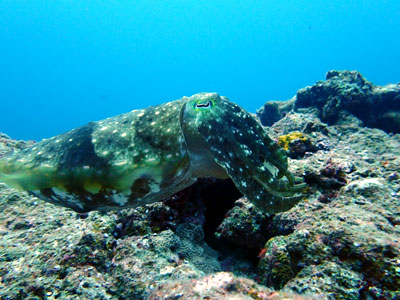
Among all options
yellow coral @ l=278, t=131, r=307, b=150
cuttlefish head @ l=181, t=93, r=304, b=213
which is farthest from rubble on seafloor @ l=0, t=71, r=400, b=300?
yellow coral @ l=278, t=131, r=307, b=150

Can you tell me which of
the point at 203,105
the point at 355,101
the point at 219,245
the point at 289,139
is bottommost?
the point at 219,245

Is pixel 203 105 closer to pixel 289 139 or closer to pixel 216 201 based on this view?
pixel 216 201

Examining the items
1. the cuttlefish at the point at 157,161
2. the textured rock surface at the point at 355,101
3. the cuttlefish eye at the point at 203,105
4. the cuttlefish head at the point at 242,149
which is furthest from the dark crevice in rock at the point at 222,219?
the textured rock surface at the point at 355,101

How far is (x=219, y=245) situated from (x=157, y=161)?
8.92ft

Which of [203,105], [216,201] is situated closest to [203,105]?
[203,105]

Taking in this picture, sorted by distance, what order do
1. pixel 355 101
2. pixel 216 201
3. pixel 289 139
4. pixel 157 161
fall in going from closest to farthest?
pixel 157 161 < pixel 216 201 < pixel 289 139 < pixel 355 101

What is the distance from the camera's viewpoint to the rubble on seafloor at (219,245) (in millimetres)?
2611

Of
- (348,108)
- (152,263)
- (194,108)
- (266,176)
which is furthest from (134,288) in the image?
(348,108)

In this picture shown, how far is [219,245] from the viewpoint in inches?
196

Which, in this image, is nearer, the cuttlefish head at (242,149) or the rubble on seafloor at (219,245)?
the rubble on seafloor at (219,245)

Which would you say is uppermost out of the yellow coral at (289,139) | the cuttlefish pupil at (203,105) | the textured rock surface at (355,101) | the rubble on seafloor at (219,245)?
the textured rock surface at (355,101)

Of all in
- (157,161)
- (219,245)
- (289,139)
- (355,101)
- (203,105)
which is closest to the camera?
(157,161)

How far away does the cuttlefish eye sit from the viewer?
335cm

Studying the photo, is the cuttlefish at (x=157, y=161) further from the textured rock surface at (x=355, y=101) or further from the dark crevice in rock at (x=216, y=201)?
the textured rock surface at (x=355, y=101)
